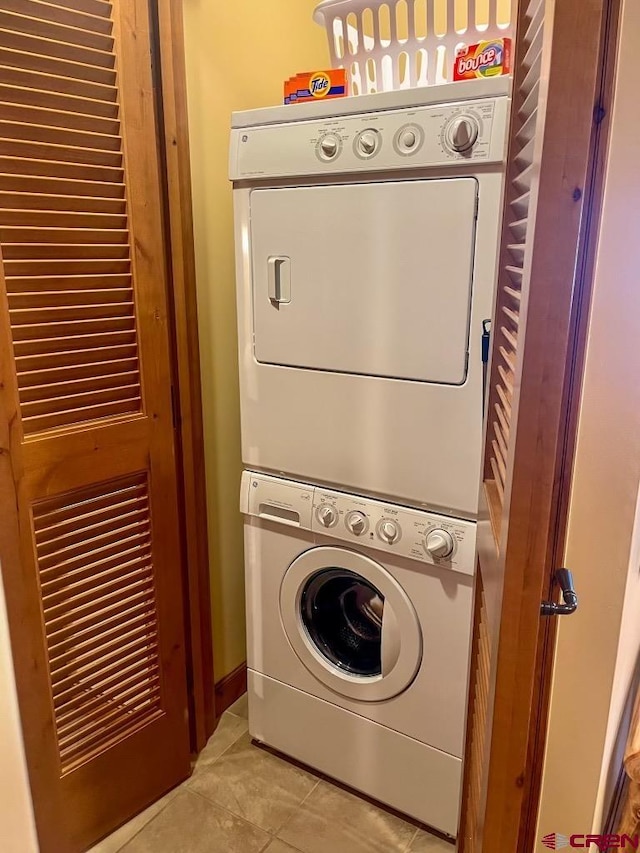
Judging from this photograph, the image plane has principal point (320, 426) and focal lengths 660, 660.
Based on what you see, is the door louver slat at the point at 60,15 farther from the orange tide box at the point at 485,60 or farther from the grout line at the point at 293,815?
the grout line at the point at 293,815

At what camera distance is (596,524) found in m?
0.98

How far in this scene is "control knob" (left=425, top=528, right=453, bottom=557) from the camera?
146 cm

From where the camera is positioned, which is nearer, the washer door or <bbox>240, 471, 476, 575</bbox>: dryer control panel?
<bbox>240, 471, 476, 575</bbox>: dryer control panel

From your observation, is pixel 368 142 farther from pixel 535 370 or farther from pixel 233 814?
pixel 233 814

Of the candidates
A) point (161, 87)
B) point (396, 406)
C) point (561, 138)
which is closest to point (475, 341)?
point (396, 406)

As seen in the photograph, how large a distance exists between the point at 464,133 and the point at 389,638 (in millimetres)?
1149

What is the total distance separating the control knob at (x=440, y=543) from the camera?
146 cm

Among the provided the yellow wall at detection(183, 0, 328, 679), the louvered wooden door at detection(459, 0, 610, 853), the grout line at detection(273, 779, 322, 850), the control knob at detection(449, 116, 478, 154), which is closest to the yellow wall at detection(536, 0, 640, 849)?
the louvered wooden door at detection(459, 0, 610, 853)

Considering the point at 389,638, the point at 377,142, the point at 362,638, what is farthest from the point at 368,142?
the point at 362,638

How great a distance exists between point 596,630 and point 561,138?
28.8 inches

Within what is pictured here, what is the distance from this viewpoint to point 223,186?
183 cm

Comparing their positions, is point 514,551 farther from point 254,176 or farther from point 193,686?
point 193,686

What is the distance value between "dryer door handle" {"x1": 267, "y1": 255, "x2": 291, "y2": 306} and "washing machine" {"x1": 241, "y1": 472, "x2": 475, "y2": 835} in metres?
0.47

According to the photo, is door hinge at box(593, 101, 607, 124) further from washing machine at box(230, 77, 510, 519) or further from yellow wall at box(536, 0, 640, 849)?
washing machine at box(230, 77, 510, 519)
